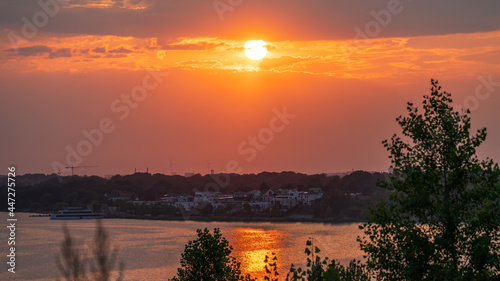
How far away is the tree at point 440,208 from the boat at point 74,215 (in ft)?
212

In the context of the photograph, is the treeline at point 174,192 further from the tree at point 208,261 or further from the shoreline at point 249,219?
the tree at point 208,261

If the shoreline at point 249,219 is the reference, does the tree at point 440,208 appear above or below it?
above

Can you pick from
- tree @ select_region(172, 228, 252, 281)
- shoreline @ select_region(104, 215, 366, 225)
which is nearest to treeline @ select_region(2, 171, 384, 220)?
shoreline @ select_region(104, 215, 366, 225)

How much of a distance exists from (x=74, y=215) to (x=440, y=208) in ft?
221

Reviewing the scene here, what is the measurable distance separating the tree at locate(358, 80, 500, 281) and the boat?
64.7m

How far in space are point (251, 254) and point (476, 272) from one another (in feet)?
89.7

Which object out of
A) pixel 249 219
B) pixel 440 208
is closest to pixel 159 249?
pixel 440 208

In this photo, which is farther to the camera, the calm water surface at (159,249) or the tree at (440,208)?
the calm water surface at (159,249)

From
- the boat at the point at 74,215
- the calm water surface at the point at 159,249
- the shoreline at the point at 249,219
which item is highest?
the boat at the point at 74,215

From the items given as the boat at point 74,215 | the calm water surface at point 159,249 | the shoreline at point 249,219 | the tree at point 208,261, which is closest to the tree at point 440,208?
the tree at point 208,261

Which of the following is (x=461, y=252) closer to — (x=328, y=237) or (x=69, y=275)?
(x=69, y=275)

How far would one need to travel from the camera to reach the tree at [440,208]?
22.3ft

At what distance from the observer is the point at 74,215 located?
230ft

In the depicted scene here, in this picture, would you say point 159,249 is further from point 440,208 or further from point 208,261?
point 440,208
